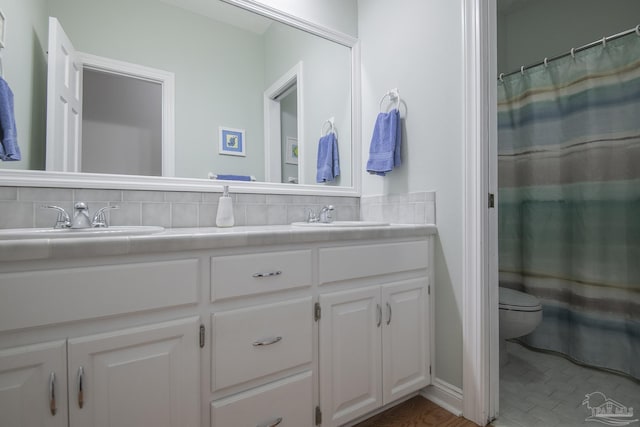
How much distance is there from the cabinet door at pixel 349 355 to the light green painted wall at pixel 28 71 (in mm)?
1184

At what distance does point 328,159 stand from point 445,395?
1349 millimetres

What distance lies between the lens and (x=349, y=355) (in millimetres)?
1212

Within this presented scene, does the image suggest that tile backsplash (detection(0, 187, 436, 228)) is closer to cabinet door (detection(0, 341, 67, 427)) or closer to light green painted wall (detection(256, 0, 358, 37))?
cabinet door (detection(0, 341, 67, 427))

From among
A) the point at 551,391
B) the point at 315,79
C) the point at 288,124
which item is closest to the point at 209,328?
the point at 288,124

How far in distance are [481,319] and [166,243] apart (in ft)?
4.04

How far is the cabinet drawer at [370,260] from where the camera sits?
3.87ft

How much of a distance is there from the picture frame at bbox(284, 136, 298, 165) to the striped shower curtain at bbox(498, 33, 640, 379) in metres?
1.44

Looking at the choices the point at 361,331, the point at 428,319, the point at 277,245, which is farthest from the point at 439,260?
the point at 277,245

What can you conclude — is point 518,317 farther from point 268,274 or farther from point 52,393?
point 52,393

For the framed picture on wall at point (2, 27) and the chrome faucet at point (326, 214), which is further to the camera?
the chrome faucet at point (326, 214)

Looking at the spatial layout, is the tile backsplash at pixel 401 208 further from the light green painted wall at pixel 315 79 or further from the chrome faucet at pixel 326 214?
the chrome faucet at pixel 326 214

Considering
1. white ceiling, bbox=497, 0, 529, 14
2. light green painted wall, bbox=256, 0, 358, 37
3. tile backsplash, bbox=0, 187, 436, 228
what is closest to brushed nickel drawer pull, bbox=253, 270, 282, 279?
tile backsplash, bbox=0, 187, 436, 228

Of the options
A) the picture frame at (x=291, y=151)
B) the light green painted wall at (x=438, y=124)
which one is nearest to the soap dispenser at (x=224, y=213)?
the picture frame at (x=291, y=151)

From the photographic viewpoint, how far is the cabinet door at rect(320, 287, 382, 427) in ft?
3.80
